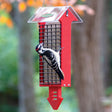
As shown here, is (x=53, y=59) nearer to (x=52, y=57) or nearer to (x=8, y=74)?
(x=52, y=57)

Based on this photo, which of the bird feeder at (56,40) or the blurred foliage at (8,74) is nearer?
the bird feeder at (56,40)

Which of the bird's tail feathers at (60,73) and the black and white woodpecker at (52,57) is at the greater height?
the black and white woodpecker at (52,57)

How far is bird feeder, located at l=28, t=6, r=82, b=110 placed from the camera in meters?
3.05

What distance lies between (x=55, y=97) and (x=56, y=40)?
576 mm

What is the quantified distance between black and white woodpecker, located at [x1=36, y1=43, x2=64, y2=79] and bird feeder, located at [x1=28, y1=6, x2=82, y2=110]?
0.37 feet

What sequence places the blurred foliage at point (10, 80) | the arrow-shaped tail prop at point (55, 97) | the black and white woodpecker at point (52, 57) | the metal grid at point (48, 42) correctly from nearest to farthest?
the black and white woodpecker at point (52, 57)
the arrow-shaped tail prop at point (55, 97)
the metal grid at point (48, 42)
the blurred foliage at point (10, 80)

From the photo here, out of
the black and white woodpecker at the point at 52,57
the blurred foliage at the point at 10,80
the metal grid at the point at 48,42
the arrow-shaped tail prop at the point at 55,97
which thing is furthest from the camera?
the blurred foliage at the point at 10,80

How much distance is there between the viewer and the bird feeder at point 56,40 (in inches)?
120

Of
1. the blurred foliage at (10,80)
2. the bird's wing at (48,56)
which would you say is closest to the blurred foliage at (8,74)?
the blurred foliage at (10,80)

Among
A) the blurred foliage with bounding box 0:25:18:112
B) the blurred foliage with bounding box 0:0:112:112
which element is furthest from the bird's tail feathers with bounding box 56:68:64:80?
the blurred foliage with bounding box 0:25:18:112

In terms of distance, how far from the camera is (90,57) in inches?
321

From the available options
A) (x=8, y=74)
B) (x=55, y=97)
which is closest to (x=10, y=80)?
(x=8, y=74)

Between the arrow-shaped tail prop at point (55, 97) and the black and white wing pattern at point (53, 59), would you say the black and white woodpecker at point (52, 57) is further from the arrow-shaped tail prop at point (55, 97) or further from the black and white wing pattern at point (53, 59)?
the arrow-shaped tail prop at point (55, 97)

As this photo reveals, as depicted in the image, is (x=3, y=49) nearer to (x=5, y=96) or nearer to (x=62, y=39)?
(x=5, y=96)
